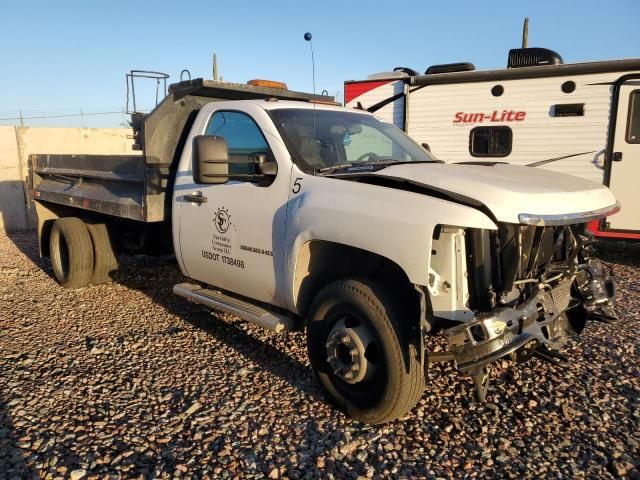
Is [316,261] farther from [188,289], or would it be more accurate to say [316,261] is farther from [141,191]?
[141,191]

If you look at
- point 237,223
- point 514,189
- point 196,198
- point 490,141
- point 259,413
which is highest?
point 490,141

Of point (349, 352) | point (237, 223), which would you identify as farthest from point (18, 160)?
point (349, 352)

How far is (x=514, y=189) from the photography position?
2889 millimetres

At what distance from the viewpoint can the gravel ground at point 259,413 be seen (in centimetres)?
290

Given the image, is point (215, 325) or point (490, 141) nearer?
point (215, 325)

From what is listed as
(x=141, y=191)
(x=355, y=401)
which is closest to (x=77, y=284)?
(x=141, y=191)

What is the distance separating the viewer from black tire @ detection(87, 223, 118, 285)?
6406mm

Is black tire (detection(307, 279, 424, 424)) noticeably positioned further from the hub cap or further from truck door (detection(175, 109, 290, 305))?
truck door (detection(175, 109, 290, 305))

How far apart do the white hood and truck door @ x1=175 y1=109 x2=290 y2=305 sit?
98cm

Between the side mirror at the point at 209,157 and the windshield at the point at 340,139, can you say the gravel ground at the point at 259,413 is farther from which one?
the windshield at the point at 340,139

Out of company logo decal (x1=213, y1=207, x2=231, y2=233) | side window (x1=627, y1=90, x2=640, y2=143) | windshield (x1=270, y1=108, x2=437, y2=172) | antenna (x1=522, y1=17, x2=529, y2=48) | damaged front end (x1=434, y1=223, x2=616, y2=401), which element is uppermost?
antenna (x1=522, y1=17, x2=529, y2=48)

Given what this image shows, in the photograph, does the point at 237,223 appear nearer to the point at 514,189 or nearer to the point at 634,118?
the point at 514,189

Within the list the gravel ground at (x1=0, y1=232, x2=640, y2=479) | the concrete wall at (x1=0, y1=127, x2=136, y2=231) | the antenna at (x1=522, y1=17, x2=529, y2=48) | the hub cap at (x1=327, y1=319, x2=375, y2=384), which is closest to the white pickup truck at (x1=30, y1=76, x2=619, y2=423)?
the hub cap at (x1=327, y1=319, x2=375, y2=384)

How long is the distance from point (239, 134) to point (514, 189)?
2.35 metres
